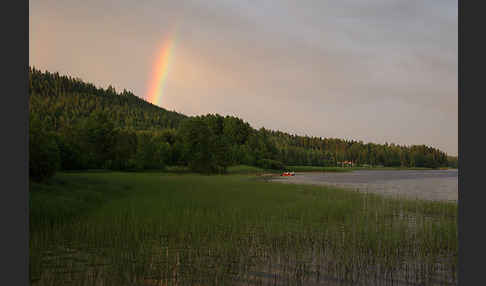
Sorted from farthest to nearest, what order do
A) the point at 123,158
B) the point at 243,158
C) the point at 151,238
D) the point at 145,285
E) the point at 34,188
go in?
the point at 243,158
the point at 123,158
the point at 34,188
the point at 151,238
the point at 145,285

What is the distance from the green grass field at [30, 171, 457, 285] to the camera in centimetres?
1064

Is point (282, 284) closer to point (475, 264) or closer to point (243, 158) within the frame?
point (475, 264)

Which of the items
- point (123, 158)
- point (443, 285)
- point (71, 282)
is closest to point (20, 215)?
point (71, 282)

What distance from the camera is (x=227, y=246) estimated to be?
13609mm

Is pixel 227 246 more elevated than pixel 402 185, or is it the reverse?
pixel 227 246

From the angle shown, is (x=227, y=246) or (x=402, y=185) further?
(x=402, y=185)

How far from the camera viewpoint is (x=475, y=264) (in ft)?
36.6

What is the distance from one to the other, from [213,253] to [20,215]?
32.0 ft

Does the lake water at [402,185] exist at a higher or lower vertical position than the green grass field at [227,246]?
lower

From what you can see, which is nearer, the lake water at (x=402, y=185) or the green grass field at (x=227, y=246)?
the green grass field at (x=227, y=246)

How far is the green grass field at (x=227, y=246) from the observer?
34.9 feet

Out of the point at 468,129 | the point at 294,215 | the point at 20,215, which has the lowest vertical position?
the point at 294,215

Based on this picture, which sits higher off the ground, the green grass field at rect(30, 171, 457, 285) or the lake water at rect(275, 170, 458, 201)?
the green grass field at rect(30, 171, 457, 285)

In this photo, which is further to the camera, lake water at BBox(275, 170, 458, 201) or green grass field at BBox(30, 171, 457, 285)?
lake water at BBox(275, 170, 458, 201)
